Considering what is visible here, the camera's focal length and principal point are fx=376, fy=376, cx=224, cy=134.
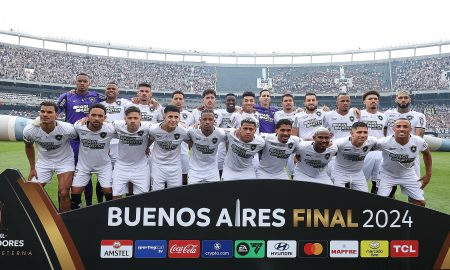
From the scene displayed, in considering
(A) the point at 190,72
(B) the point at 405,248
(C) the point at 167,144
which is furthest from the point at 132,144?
(A) the point at 190,72

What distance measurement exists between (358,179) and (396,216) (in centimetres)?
289

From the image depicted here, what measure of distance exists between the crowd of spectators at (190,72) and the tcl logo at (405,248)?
46.7 metres

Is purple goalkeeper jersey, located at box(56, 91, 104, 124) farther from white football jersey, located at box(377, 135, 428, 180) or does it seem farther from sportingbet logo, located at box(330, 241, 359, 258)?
sportingbet logo, located at box(330, 241, 359, 258)

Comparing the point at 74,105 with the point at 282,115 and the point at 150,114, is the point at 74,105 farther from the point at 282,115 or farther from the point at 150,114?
the point at 282,115

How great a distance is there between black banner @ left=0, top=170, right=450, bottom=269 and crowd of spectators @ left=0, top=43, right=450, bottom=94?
46.0 meters

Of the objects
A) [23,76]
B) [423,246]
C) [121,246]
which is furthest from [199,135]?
[23,76]

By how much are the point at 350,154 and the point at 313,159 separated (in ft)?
2.05

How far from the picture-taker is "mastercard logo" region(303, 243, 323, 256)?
2746mm

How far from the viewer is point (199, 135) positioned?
531 cm

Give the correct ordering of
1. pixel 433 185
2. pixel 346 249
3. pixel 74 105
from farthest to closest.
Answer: pixel 433 185 < pixel 74 105 < pixel 346 249

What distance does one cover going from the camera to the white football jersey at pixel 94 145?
5102 millimetres

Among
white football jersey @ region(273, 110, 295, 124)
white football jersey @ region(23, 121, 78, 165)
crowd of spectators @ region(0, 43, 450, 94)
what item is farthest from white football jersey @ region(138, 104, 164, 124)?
crowd of spectators @ region(0, 43, 450, 94)

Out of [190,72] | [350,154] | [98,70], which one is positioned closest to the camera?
[350,154]

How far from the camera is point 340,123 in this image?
646 cm
